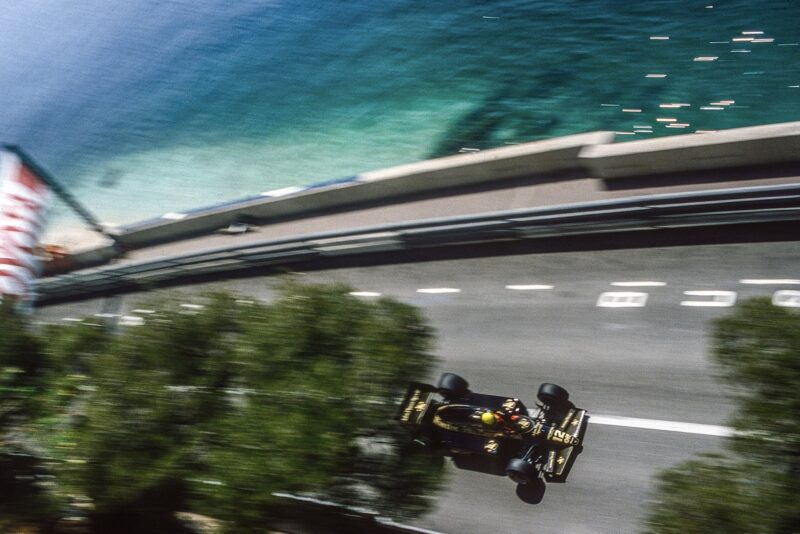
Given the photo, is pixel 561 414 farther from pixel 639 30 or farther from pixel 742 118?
pixel 639 30

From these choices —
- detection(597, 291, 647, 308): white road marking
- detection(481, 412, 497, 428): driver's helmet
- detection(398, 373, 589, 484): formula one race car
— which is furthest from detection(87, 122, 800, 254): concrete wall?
detection(481, 412, 497, 428): driver's helmet

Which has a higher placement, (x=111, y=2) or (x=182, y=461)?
(x=111, y=2)

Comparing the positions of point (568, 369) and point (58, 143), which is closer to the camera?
point (568, 369)

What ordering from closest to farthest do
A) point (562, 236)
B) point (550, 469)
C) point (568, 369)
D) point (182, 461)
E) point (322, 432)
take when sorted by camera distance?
point (322, 432)
point (182, 461)
point (550, 469)
point (568, 369)
point (562, 236)

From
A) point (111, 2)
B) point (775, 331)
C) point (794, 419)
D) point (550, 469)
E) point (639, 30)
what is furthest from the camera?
point (111, 2)

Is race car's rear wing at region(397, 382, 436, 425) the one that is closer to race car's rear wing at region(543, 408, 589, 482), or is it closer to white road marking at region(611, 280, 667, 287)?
race car's rear wing at region(543, 408, 589, 482)

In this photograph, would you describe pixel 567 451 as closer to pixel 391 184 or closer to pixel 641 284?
pixel 641 284

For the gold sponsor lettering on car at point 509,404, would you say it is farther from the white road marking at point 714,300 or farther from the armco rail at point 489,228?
the armco rail at point 489,228

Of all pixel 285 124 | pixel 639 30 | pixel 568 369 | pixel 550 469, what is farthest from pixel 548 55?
pixel 550 469

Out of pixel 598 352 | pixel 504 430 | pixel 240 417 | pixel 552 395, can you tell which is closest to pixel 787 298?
pixel 598 352
